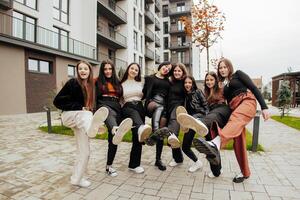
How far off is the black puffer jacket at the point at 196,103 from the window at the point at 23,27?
49.2ft

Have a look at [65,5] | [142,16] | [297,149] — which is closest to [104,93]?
[297,149]

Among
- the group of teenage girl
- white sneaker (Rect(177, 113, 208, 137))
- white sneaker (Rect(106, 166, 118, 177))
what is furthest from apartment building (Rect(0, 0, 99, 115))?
white sneaker (Rect(177, 113, 208, 137))

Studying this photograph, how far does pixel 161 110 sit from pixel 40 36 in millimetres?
16177

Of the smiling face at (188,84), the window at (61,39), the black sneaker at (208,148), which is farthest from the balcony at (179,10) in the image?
the black sneaker at (208,148)

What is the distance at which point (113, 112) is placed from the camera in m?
4.29

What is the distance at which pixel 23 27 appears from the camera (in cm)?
1650

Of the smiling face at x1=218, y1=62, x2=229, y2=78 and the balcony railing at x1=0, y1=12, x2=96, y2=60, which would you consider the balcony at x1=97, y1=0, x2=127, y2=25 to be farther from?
the smiling face at x1=218, y1=62, x2=229, y2=78

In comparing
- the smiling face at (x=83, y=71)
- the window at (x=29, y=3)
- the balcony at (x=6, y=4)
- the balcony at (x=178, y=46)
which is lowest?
the smiling face at (x=83, y=71)

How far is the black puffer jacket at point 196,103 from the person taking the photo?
175 inches

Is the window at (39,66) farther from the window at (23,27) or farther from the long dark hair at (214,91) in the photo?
the long dark hair at (214,91)

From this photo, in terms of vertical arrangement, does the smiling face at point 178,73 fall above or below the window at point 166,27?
below

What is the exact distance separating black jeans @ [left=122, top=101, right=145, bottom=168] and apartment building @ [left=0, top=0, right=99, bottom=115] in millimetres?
8997

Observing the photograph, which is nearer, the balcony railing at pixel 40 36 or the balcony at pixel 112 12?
the balcony railing at pixel 40 36

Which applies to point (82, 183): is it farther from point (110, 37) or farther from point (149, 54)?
point (149, 54)
